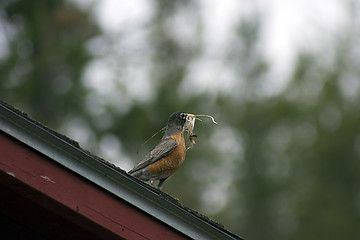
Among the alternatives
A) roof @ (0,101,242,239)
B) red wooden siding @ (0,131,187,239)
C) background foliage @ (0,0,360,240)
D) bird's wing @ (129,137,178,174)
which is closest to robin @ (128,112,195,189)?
bird's wing @ (129,137,178,174)

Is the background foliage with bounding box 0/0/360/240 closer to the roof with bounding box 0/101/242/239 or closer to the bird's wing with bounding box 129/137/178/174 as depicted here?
the bird's wing with bounding box 129/137/178/174

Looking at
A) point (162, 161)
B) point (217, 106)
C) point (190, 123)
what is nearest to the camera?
point (190, 123)

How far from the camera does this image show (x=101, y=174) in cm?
373

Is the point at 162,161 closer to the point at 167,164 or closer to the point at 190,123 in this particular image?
the point at 167,164

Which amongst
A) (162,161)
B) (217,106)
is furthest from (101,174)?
(217,106)

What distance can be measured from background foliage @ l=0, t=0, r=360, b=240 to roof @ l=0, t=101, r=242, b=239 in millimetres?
13150

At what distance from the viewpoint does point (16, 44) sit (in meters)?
17.6

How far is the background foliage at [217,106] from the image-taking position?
1828 centimetres

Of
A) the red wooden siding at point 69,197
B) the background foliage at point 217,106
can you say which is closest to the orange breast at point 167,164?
the red wooden siding at point 69,197

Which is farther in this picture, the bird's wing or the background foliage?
the background foliage

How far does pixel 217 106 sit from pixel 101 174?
20843mm

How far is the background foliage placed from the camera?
18.3 metres

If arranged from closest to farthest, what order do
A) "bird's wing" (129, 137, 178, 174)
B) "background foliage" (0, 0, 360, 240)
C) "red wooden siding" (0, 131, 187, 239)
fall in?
1. "red wooden siding" (0, 131, 187, 239)
2. "bird's wing" (129, 137, 178, 174)
3. "background foliage" (0, 0, 360, 240)

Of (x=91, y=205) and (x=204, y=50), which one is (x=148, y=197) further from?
(x=204, y=50)
